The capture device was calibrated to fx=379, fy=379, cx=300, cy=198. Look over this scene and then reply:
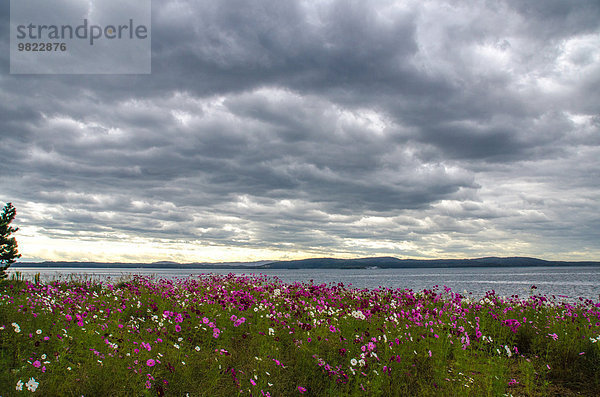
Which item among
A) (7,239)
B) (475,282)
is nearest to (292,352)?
(7,239)

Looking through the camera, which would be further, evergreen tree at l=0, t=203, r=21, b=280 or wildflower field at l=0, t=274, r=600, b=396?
evergreen tree at l=0, t=203, r=21, b=280

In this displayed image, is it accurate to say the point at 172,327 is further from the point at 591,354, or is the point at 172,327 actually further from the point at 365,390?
the point at 591,354

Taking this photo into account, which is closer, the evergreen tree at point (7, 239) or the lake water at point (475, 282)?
the evergreen tree at point (7, 239)

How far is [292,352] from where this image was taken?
6961 mm

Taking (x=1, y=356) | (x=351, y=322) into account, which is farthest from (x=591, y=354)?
(x=1, y=356)

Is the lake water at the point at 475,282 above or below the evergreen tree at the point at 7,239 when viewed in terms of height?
below

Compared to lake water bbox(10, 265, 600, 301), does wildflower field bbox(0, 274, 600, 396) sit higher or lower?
higher

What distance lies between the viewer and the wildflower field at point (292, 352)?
5.50 m

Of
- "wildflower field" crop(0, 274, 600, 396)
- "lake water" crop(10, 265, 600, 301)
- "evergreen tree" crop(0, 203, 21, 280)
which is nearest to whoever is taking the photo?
"wildflower field" crop(0, 274, 600, 396)

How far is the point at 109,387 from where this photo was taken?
5.12 metres

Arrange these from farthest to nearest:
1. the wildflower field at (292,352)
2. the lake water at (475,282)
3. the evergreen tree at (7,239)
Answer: the lake water at (475,282), the evergreen tree at (7,239), the wildflower field at (292,352)

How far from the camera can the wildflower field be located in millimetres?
5496

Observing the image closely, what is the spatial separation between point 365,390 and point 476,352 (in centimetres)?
300

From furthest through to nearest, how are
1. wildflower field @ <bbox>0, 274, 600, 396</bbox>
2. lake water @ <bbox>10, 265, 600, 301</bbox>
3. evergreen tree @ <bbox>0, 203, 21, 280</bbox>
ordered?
lake water @ <bbox>10, 265, 600, 301</bbox> < evergreen tree @ <bbox>0, 203, 21, 280</bbox> < wildflower field @ <bbox>0, 274, 600, 396</bbox>
